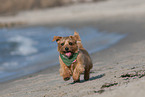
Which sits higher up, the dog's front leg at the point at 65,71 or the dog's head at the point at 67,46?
the dog's head at the point at 67,46

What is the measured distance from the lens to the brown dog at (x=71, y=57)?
805 centimetres

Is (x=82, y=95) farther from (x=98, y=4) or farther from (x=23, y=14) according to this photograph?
(x=23, y=14)

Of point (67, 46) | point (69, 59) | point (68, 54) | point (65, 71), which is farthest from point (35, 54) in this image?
point (67, 46)

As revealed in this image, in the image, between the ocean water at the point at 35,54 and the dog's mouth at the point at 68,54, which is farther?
the ocean water at the point at 35,54

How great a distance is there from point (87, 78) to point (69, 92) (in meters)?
1.32

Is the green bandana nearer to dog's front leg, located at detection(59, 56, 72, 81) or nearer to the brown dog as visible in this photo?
the brown dog

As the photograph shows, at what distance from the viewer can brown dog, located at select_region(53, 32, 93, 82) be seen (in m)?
8.05

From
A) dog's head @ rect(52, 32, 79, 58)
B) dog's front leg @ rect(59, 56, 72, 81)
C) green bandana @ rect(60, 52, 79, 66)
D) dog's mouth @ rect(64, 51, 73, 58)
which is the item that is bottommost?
dog's front leg @ rect(59, 56, 72, 81)

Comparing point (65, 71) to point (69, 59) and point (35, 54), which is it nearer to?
point (69, 59)

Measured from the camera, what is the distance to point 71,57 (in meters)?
8.34

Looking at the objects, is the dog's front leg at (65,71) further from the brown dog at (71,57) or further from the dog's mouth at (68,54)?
the dog's mouth at (68,54)

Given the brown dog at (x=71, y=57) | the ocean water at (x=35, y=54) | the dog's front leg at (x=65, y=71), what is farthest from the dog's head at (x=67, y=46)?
the ocean water at (x=35, y=54)

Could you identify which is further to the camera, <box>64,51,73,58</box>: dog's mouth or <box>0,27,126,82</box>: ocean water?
<box>0,27,126,82</box>: ocean water

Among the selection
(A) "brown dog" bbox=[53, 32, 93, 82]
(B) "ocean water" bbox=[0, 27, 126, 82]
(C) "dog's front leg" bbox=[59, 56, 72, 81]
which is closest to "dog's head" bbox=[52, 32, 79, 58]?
(A) "brown dog" bbox=[53, 32, 93, 82]
